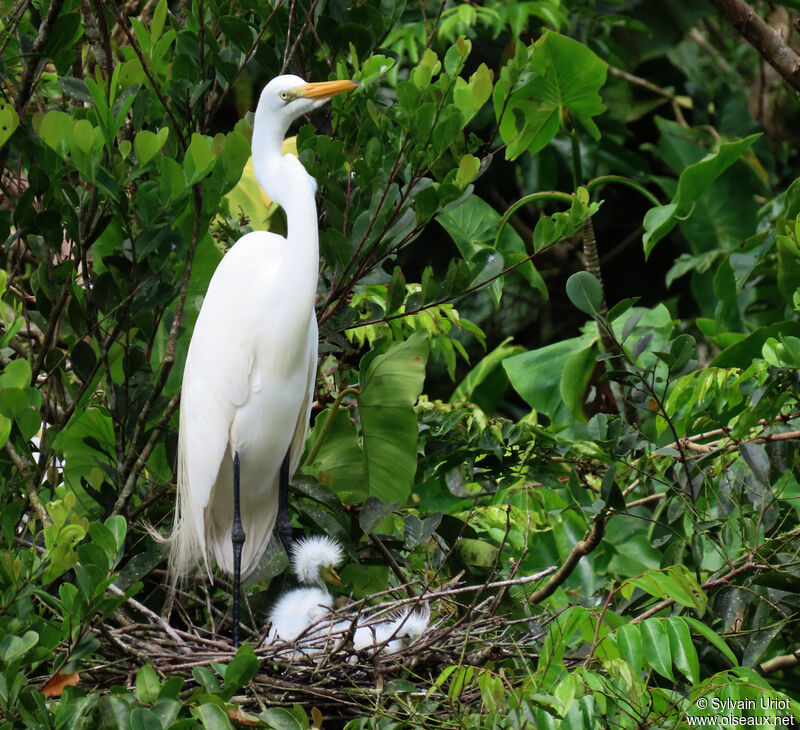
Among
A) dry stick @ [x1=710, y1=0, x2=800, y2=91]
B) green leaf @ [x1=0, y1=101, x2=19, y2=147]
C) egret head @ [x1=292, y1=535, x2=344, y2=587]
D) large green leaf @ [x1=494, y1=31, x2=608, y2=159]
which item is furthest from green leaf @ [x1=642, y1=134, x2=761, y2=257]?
green leaf @ [x1=0, y1=101, x2=19, y2=147]

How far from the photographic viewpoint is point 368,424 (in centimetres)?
195

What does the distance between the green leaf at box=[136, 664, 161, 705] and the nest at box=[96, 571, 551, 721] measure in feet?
0.72

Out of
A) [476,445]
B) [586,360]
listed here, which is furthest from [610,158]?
[476,445]

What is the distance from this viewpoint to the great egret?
1.79 metres

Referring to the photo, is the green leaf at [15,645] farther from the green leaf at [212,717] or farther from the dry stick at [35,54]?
the dry stick at [35,54]

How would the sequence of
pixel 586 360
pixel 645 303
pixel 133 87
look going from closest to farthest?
pixel 133 87 → pixel 586 360 → pixel 645 303

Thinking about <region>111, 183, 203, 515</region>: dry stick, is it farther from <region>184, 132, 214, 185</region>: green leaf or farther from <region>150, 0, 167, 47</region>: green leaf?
<region>150, 0, 167, 47</region>: green leaf

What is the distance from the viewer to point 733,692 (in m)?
1.25

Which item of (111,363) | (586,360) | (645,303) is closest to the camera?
(111,363)

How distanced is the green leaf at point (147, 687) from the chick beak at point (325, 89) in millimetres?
981

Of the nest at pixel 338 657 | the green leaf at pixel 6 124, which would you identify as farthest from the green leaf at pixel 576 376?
the green leaf at pixel 6 124

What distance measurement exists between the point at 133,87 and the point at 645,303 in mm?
3326

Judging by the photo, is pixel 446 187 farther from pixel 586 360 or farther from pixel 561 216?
pixel 586 360

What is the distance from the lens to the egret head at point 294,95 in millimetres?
1724
